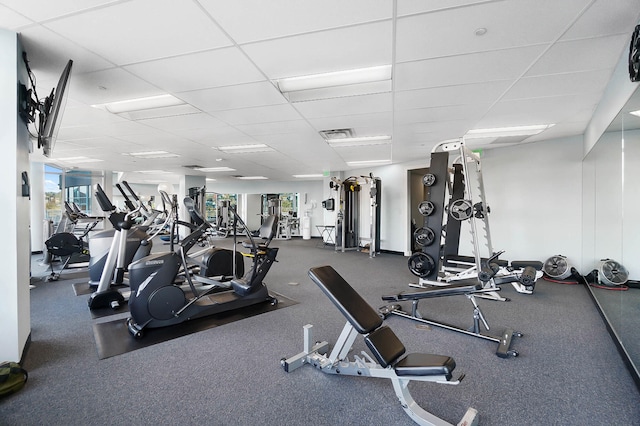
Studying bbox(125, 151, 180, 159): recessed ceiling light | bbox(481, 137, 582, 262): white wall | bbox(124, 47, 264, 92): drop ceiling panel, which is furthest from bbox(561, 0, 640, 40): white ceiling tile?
bbox(125, 151, 180, 159): recessed ceiling light

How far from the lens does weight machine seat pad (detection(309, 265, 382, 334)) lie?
6.18 ft

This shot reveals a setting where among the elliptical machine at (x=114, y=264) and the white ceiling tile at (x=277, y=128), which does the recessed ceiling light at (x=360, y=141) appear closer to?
the white ceiling tile at (x=277, y=128)

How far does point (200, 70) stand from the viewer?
285 cm

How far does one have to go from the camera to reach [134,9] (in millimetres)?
1983

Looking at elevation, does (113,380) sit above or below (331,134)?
below

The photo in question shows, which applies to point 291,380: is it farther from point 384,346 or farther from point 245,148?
point 245,148

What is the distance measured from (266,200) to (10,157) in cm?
1217

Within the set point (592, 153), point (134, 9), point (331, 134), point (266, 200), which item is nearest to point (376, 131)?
point (331, 134)

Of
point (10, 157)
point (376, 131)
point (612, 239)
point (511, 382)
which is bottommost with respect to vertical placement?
point (511, 382)

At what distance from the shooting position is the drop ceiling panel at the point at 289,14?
1938mm

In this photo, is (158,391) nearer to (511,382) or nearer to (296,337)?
(296,337)

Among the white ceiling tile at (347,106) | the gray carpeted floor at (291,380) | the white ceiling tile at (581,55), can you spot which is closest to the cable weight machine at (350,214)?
the white ceiling tile at (347,106)

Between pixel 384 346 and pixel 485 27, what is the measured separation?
238cm

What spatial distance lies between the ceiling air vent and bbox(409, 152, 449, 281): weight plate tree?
153 centimetres
